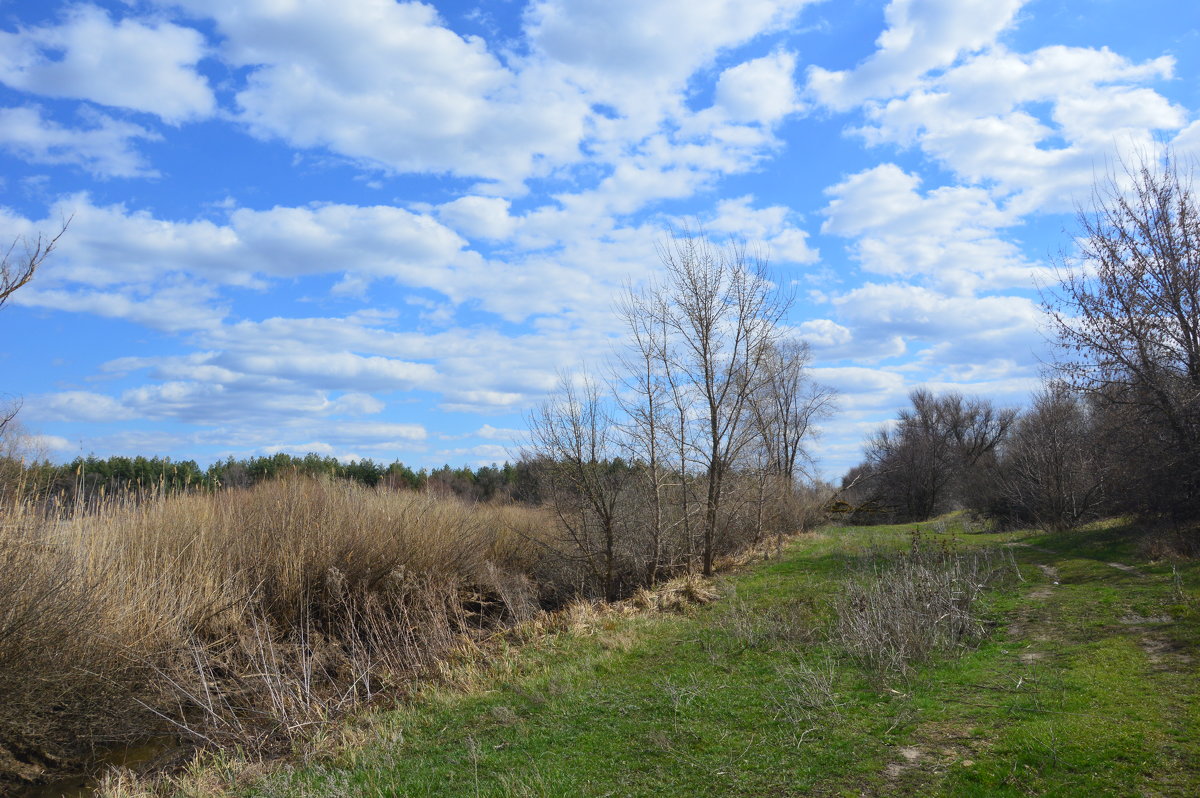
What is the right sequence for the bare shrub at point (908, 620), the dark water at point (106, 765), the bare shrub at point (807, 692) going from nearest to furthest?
1. the bare shrub at point (807, 692)
2. the dark water at point (106, 765)
3. the bare shrub at point (908, 620)

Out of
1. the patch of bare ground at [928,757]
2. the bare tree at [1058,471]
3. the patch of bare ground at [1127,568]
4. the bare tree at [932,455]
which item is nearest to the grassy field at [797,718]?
the patch of bare ground at [928,757]

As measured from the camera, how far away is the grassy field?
5449mm

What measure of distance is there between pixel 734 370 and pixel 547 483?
5.48m

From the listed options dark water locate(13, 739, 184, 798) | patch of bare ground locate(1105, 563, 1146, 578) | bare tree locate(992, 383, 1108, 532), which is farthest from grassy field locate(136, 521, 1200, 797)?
bare tree locate(992, 383, 1108, 532)

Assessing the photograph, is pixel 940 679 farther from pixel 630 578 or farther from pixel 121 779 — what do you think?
pixel 630 578

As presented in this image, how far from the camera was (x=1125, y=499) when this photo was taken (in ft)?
61.2

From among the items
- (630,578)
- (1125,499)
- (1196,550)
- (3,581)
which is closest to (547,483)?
(630,578)

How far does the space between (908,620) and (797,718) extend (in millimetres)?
2979

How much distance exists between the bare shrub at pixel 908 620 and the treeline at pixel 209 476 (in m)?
9.65

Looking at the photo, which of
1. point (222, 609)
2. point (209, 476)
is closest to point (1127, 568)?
point (222, 609)

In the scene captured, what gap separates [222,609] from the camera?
476 inches

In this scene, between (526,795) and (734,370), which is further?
(734,370)

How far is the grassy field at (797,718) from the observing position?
5.45m

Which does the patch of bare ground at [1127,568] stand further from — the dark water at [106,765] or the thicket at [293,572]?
the dark water at [106,765]
